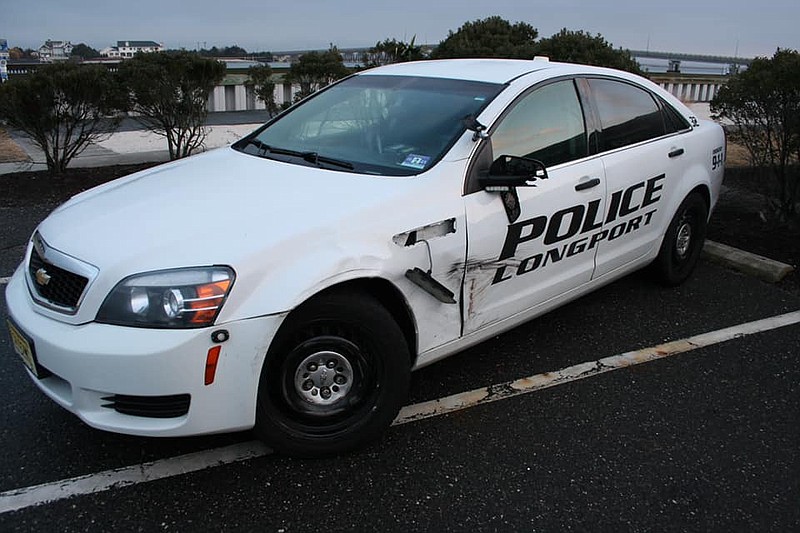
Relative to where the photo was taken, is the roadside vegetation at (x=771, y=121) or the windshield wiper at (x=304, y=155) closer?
the windshield wiper at (x=304, y=155)

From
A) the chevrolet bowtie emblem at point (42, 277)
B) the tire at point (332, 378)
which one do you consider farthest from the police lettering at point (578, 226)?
the chevrolet bowtie emblem at point (42, 277)

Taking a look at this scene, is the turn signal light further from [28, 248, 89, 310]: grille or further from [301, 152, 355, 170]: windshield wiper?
[301, 152, 355, 170]: windshield wiper

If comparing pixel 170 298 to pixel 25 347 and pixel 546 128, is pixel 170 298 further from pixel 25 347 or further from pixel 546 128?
pixel 546 128

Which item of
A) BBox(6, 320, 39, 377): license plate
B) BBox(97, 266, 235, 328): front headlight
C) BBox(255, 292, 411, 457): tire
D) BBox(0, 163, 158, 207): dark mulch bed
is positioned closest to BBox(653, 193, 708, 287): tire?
BBox(255, 292, 411, 457): tire

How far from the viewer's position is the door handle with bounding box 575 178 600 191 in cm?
369

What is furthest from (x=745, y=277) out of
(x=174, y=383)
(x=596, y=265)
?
(x=174, y=383)

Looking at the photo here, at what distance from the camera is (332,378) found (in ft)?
9.30

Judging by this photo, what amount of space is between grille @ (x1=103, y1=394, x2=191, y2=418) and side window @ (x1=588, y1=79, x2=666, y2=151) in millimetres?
2707

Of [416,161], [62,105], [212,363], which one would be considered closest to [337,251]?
[212,363]

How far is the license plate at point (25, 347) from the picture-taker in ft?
8.79

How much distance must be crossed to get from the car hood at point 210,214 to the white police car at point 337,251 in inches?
0.4

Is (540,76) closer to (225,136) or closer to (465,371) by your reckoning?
(465,371)

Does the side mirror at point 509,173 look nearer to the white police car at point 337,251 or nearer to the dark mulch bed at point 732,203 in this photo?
the white police car at point 337,251

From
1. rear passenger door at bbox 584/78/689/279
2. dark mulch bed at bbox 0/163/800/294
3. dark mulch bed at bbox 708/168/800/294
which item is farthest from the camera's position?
dark mulch bed at bbox 0/163/800/294
